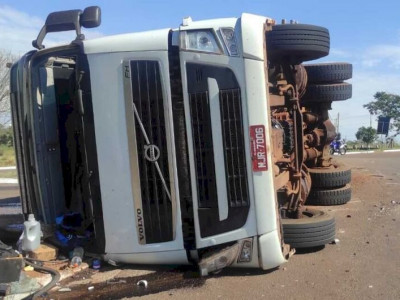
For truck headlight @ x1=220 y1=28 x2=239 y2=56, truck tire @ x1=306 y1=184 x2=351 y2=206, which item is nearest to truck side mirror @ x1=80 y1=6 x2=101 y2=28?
truck headlight @ x1=220 y1=28 x2=239 y2=56

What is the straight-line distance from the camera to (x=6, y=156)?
94.0 ft

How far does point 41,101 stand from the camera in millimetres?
4633

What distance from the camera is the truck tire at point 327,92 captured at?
22.4ft

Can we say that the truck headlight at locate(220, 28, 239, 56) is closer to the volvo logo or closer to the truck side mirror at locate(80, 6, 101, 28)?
the volvo logo

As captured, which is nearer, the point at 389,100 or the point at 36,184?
the point at 36,184

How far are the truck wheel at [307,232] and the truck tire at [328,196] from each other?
8.64 ft

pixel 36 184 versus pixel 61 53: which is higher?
pixel 61 53

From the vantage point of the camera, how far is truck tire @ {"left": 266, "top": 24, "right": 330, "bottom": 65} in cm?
461

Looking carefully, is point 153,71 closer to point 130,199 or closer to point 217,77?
point 217,77

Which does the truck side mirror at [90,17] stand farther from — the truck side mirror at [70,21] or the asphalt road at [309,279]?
the asphalt road at [309,279]

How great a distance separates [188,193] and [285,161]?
146 cm

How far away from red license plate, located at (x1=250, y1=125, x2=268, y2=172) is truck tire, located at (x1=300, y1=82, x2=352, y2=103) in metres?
3.31

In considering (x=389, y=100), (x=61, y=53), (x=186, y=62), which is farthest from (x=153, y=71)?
(x=389, y=100)

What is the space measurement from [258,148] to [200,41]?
1019mm
